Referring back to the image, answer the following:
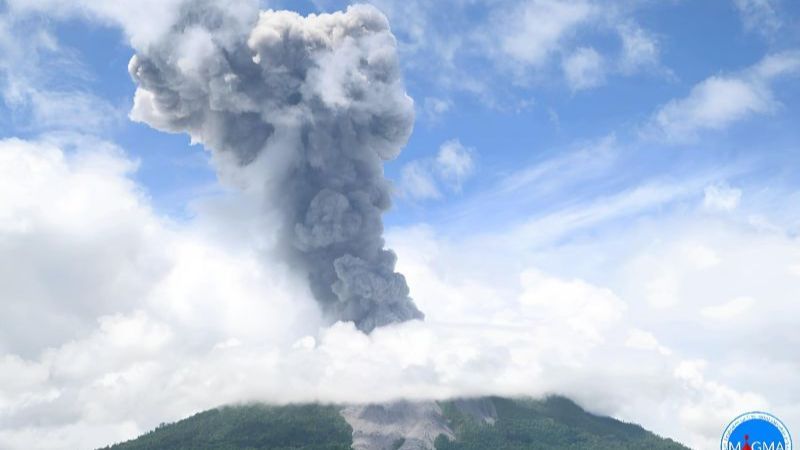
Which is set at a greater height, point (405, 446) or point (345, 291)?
point (345, 291)

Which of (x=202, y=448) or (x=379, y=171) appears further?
(x=202, y=448)

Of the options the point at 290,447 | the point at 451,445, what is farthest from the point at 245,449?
the point at 451,445

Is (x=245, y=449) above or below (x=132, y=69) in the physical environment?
below

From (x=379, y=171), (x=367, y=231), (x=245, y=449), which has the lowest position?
(x=245, y=449)

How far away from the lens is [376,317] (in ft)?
559

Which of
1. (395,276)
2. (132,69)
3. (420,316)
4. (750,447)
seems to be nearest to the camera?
(750,447)

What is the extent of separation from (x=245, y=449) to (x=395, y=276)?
69.0m

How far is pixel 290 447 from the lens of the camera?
194m

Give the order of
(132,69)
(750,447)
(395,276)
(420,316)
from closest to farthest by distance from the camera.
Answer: (750,447) < (132,69) < (395,276) < (420,316)

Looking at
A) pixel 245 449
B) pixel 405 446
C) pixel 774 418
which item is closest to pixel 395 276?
pixel 405 446

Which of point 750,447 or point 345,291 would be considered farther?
point 345,291

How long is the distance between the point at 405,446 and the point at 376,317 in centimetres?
4772

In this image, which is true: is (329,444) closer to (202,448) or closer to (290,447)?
(290,447)

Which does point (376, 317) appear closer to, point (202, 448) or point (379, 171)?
point (379, 171)
